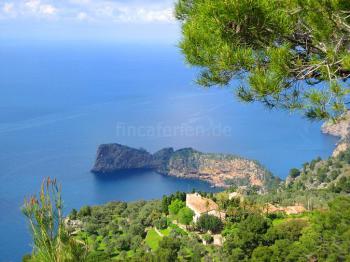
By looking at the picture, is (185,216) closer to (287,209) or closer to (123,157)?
(287,209)

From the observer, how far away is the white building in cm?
1889

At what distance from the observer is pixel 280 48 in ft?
8.73

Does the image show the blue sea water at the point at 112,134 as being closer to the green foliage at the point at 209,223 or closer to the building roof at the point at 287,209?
the building roof at the point at 287,209

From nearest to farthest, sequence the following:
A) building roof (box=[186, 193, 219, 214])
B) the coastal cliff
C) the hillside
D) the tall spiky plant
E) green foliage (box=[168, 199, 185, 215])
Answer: the tall spiky plant < building roof (box=[186, 193, 219, 214]) < green foliage (box=[168, 199, 185, 215]) < the hillside < the coastal cliff

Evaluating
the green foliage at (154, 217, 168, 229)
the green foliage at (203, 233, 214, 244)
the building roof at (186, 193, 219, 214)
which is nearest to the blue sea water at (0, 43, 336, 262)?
the building roof at (186, 193, 219, 214)

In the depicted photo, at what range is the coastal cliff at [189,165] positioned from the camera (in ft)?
139

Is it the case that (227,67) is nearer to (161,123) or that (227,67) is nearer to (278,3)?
(278,3)

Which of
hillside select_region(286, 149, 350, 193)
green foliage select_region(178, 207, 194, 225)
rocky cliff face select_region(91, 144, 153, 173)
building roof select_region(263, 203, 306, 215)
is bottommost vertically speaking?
green foliage select_region(178, 207, 194, 225)

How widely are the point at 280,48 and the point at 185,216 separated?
17140 millimetres

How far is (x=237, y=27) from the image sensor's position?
2715 millimetres

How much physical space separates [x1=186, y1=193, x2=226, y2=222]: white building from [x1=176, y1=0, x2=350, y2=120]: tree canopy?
16.0m

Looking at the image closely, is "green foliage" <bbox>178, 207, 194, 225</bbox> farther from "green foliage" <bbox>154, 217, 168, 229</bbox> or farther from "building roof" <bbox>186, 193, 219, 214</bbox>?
"green foliage" <bbox>154, 217, 168, 229</bbox>

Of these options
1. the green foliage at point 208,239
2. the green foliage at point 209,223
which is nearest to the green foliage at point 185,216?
the green foliage at point 209,223

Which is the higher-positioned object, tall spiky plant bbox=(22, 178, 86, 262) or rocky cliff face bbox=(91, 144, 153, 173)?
rocky cliff face bbox=(91, 144, 153, 173)
